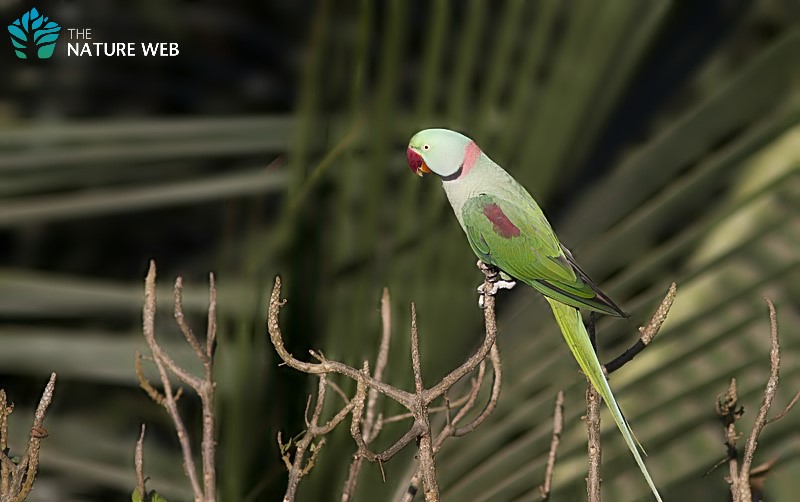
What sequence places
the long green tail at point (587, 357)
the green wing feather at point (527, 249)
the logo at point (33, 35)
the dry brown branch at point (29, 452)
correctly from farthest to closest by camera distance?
1. the logo at point (33, 35)
2. the green wing feather at point (527, 249)
3. the long green tail at point (587, 357)
4. the dry brown branch at point (29, 452)

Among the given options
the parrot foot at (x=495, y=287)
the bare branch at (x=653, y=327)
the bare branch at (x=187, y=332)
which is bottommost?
the bare branch at (x=653, y=327)

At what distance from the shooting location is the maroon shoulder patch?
3.44ft

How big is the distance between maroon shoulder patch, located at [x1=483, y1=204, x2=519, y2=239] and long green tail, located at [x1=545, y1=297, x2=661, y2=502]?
0.31ft

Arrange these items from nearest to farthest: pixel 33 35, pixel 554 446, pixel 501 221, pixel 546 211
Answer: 1. pixel 554 446
2. pixel 501 221
3. pixel 546 211
4. pixel 33 35

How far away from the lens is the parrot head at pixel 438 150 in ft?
3.28

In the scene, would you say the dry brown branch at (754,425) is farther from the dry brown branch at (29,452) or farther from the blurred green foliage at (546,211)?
the dry brown branch at (29,452)

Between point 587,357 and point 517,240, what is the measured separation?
0.17 meters

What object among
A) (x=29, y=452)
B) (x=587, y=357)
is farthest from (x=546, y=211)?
(x=29, y=452)

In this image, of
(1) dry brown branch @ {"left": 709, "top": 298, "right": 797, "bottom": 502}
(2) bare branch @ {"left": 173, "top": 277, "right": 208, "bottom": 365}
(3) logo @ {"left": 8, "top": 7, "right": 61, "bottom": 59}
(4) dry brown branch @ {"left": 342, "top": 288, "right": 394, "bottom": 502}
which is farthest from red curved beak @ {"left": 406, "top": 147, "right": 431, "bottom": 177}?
(3) logo @ {"left": 8, "top": 7, "right": 61, "bottom": 59}

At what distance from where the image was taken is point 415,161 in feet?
3.36

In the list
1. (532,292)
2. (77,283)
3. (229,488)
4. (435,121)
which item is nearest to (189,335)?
(229,488)

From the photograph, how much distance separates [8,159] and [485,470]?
93cm

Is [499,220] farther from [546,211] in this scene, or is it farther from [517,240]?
[546,211]

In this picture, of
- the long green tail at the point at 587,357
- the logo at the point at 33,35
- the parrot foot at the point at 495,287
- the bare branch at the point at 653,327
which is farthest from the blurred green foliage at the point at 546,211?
the logo at the point at 33,35
